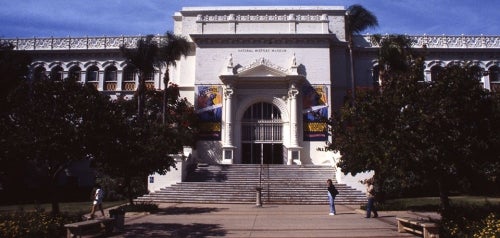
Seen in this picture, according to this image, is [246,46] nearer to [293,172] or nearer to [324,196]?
[293,172]

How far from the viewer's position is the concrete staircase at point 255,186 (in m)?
25.1

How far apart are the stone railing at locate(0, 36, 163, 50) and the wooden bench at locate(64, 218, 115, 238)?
98.3 feet

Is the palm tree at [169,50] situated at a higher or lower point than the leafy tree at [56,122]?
higher

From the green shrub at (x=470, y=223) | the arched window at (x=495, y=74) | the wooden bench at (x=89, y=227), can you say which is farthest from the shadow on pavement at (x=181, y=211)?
the arched window at (x=495, y=74)

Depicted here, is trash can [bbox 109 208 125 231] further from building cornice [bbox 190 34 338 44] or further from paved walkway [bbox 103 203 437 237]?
building cornice [bbox 190 34 338 44]

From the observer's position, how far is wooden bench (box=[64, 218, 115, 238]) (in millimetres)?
11641

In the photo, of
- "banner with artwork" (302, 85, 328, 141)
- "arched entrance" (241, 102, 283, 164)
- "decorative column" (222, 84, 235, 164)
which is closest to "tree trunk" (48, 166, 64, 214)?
"decorative column" (222, 84, 235, 164)

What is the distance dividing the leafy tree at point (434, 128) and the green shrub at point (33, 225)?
9.17 m

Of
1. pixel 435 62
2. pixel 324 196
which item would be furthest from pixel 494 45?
pixel 324 196

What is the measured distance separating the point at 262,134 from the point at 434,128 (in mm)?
25612

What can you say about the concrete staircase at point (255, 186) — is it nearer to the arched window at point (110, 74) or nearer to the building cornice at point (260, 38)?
the building cornice at point (260, 38)

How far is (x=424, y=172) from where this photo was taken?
12281 mm

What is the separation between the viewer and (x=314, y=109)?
36.1 metres

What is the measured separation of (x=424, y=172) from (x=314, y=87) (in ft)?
81.6
